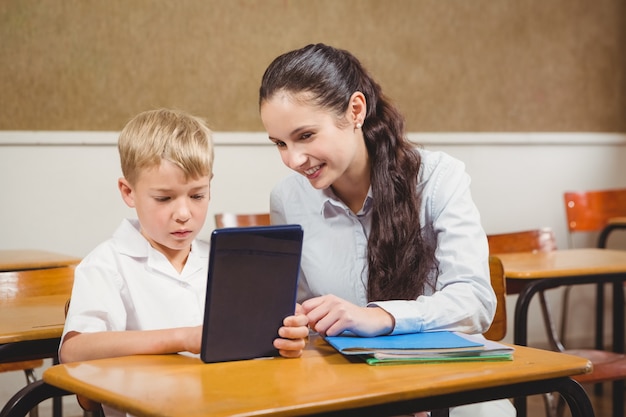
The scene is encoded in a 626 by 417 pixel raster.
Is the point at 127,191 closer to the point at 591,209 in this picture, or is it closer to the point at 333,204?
the point at 333,204

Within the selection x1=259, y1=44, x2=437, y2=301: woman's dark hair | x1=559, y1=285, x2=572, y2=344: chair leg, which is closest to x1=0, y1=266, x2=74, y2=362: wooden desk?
x1=259, y1=44, x2=437, y2=301: woman's dark hair

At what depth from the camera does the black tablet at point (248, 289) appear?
119 cm

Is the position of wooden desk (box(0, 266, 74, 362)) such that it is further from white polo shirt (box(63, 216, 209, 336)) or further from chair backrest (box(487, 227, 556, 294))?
chair backrest (box(487, 227, 556, 294))

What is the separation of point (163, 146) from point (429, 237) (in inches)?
24.8

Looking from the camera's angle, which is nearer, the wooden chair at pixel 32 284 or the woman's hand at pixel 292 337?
the woman's hand at pixel 292 337

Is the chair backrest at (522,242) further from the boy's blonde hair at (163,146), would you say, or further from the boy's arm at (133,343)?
the boy's arm at (133,343)

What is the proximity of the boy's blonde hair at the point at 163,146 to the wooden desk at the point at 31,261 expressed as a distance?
3.58 feet

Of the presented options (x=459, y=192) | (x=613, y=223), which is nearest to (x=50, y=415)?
(x=459, y=192)

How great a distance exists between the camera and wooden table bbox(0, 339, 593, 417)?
101 cm

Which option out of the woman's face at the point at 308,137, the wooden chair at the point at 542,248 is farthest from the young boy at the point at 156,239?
the wooden chair at the point at 542,248

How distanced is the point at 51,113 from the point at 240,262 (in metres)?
2.36

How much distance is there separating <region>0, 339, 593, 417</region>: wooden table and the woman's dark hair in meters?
0.45

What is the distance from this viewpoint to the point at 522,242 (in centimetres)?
327

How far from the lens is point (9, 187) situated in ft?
10.7
